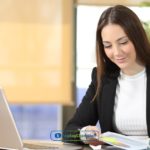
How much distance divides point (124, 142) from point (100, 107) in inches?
22.4

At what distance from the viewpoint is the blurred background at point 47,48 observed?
11.4 feet

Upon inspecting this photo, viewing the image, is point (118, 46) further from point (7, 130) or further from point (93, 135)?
point (7, 130)

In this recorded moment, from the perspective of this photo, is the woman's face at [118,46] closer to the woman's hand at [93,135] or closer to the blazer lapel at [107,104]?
the blazer lapel at [107,104]

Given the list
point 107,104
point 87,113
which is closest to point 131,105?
point 107,104

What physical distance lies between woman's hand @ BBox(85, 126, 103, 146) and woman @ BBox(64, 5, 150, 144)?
0.39 ft

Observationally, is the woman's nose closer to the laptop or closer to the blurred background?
the laptop

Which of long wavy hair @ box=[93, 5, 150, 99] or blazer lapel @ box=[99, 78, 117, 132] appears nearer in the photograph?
long wavy hair @ box=[93, 5, 150, 99]

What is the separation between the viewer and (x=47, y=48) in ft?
11.5

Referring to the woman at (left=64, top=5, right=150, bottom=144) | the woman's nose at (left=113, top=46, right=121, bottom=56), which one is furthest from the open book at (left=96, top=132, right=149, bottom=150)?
the woman's nose at (left=113, top=46, right=121, bottom=56)

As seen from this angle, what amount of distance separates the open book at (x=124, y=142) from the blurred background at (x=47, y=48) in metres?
1.81

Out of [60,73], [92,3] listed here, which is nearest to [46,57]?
[60,73]

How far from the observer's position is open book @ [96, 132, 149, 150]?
158 centimetres

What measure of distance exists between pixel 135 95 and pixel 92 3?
156cm

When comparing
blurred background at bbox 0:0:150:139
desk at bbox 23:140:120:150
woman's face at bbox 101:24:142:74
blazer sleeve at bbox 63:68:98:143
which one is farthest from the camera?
blurred background at bbox 0:0:150:139
